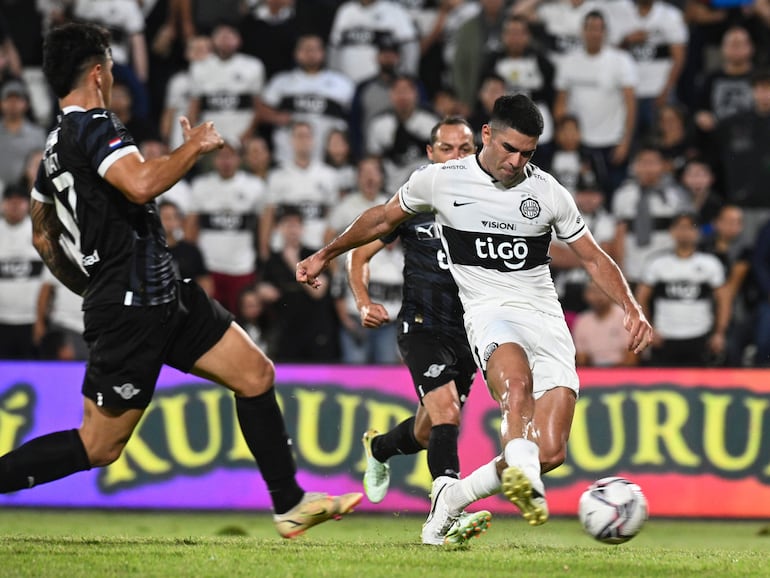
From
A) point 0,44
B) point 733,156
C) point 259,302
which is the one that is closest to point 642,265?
point 733,156

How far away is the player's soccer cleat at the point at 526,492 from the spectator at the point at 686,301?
6514 mm

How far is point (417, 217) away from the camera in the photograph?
8.12m

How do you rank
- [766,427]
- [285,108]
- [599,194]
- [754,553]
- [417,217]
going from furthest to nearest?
[285,108], [599,194], [766,427], [417,217], [754,553]

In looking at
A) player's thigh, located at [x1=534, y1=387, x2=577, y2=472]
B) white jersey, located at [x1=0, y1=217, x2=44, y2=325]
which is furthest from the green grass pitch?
white jersey, located at [x1=0, y1=217, x2=44, y2=325]


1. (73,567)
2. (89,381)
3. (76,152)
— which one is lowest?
(73,567)

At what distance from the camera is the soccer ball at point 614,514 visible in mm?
6582

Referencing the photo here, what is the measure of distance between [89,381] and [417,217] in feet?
7.95

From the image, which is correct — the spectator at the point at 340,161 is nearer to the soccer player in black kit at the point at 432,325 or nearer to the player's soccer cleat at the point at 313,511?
the soccer player in black kit at the point at 432,325

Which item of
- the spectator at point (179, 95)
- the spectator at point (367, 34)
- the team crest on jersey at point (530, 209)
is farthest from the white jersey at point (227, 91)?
the team crest on jersey at point (530, 209)

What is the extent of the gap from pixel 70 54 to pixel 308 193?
22.4ft

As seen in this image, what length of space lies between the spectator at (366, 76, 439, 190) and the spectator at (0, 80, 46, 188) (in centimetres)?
370

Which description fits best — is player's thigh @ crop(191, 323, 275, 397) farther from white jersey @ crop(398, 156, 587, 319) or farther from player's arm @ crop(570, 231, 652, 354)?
player's arm @ crop(570, 231, 652, 354)

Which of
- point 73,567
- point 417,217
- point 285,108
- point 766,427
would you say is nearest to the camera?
point 73,567

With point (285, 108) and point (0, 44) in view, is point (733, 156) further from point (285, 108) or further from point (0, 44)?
point (0, 44)
